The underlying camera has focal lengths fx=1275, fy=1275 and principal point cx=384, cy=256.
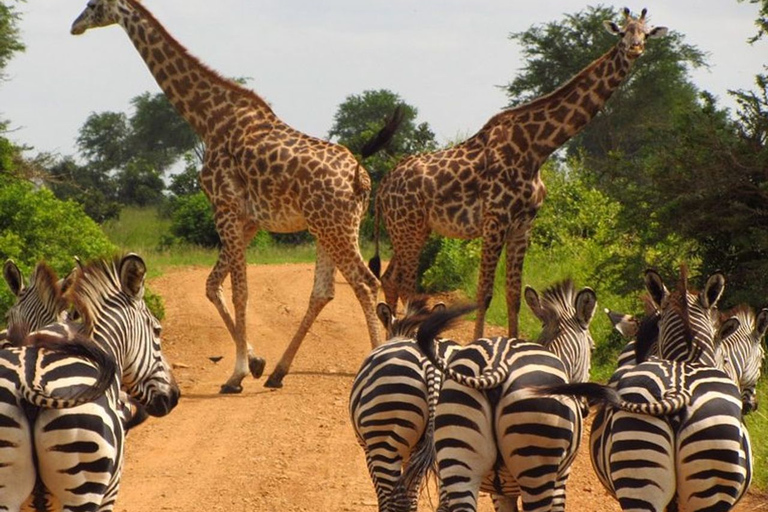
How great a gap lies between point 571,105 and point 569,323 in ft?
19.1

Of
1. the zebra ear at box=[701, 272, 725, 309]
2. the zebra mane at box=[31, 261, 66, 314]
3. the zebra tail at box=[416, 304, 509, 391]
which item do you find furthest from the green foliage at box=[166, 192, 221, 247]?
the zebra tail at box=[416, 304, 509, 391]

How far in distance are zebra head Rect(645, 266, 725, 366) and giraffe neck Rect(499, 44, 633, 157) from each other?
5.27 m

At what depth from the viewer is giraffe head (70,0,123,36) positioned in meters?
12.7

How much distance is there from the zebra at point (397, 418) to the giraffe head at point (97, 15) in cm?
759

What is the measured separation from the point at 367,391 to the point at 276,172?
602 cm

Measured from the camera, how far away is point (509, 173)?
12109 millimetres

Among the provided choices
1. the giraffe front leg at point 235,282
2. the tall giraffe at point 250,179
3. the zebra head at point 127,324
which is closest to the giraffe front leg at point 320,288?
the tall giraffe at point 250,179

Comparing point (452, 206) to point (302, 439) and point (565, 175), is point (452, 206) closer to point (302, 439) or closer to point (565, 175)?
point (302, 439)

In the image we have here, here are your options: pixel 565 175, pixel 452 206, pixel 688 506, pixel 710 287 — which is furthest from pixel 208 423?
pixel 565 175

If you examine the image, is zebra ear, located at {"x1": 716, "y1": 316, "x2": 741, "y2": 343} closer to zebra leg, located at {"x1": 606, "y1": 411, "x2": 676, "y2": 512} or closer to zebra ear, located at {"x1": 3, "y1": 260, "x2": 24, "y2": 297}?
zebra leg, located at {"x1": 606, "y1": 411, "x2": 676, "y2": 512}

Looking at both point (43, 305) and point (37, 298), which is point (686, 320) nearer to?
point (43, 305)

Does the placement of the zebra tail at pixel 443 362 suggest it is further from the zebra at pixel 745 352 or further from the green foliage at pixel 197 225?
the green foliage at pixel 197 225

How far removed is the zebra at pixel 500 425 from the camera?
538cm

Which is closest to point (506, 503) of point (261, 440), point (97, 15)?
point (261, 440)
